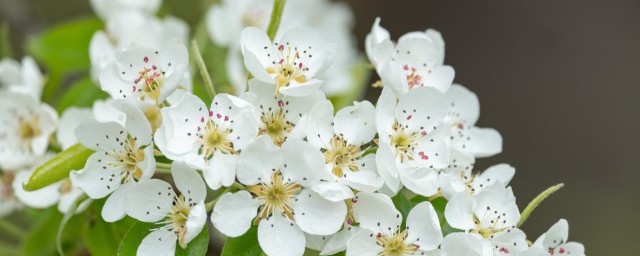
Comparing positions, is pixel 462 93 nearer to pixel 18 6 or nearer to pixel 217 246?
pixel 217 246

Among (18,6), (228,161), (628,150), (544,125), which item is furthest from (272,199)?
(628,150)

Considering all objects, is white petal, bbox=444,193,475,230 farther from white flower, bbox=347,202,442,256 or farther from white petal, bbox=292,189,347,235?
white petal, bbox=292,189,347,235

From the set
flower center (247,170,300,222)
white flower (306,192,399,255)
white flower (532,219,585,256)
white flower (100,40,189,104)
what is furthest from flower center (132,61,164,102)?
white flower (532,219,585,256)

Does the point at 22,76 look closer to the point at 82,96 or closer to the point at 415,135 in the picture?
the point at 82,96

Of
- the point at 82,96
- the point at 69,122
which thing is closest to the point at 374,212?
the point at 69,122

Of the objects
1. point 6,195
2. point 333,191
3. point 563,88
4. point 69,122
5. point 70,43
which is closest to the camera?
point 333,191
